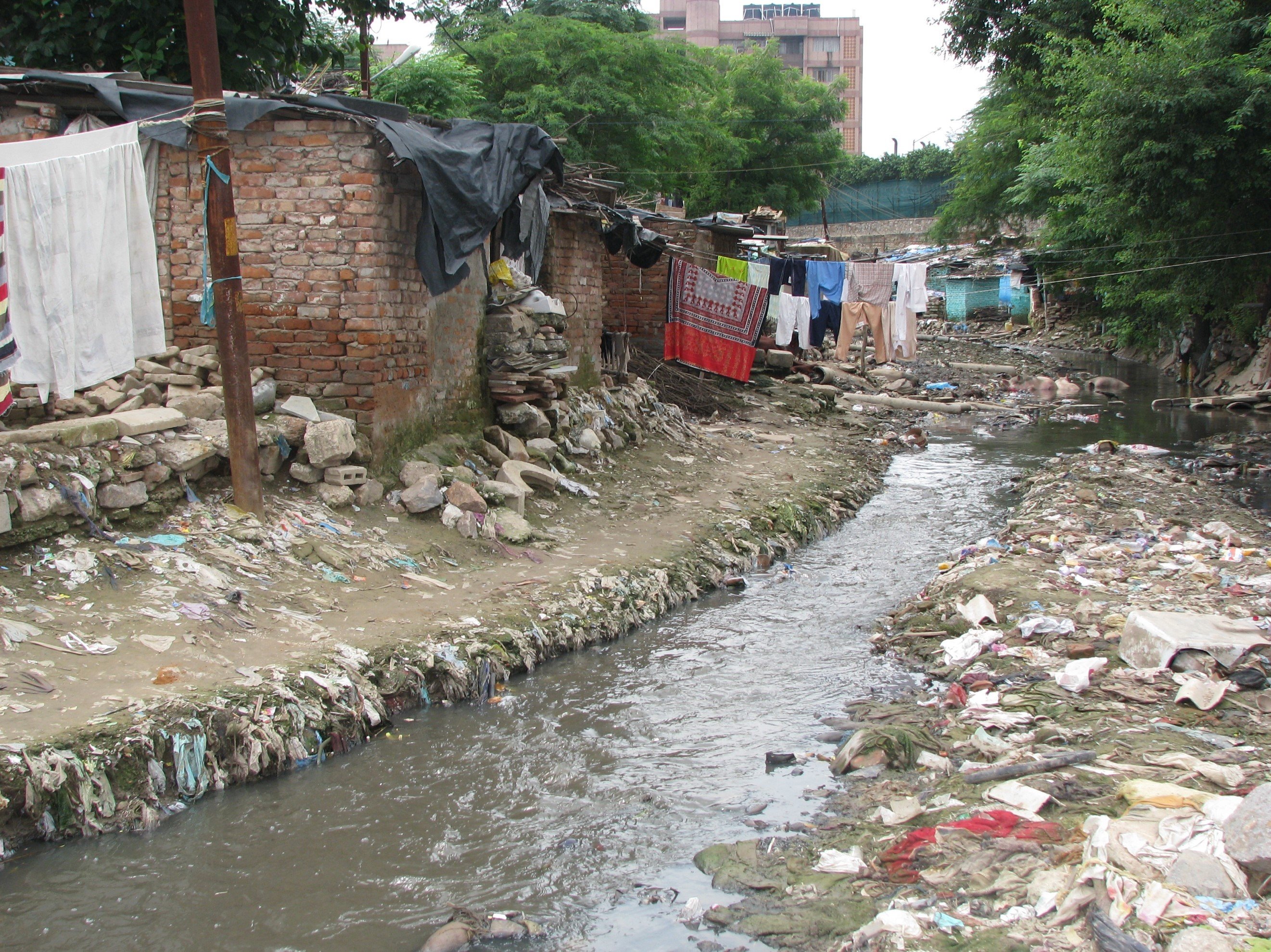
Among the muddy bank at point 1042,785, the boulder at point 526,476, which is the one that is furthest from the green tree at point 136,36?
the muddy bank at point 1042,785

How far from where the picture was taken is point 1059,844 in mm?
3090

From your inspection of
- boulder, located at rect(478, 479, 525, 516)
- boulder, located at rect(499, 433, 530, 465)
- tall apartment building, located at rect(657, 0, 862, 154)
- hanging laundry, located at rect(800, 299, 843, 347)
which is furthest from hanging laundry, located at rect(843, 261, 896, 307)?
tall apartment building, located at rect(657, 0, 862, 154)

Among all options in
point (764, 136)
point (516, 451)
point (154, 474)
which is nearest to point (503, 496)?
point (516, 451)

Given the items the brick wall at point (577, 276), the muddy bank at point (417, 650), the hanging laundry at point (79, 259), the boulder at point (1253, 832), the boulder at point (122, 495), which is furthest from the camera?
the brick wall at point (577, 276)

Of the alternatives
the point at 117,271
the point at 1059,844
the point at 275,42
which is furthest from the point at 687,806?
the point at 275,42

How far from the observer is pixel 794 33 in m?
50.7

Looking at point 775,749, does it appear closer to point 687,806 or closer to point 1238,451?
point 687,806

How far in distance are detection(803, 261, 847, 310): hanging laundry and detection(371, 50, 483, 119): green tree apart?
6672 millimetres

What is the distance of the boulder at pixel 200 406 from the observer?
5848mm

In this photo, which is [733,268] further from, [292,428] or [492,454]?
[292,428]

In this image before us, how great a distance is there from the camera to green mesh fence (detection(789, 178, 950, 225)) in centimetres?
3953

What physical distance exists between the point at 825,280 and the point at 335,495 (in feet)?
32.8

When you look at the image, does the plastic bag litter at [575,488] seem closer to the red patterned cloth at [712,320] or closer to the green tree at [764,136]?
the red patterned cloth at [712,320]

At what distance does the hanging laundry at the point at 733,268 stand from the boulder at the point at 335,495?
7945mm
